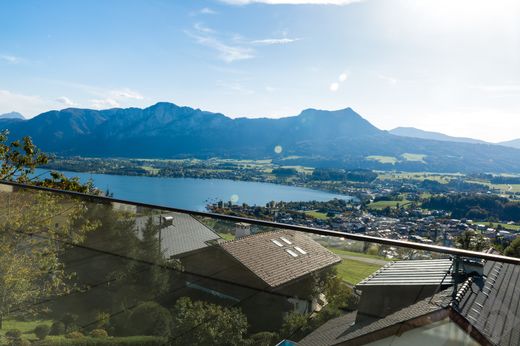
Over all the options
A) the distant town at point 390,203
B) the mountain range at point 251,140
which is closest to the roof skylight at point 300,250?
the distant town at point 390,203

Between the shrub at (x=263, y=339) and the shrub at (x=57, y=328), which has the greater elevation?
the shrub at (x=263, y=339)

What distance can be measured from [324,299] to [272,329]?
328 millimetres

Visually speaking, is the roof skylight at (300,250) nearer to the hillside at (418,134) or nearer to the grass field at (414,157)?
the grass field at (414,157)

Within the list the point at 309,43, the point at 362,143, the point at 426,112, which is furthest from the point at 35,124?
the point at 309,43

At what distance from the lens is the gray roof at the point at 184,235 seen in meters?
2.40

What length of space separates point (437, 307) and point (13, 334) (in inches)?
100

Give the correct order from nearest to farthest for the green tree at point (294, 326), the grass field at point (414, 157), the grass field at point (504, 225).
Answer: the green tree at point (294, 326), the grass field at point (504, 225), the grass field at point (414, 157)

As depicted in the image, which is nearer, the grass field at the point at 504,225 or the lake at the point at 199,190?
the grass field at the point at 504,225

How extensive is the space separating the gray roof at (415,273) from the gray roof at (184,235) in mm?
978

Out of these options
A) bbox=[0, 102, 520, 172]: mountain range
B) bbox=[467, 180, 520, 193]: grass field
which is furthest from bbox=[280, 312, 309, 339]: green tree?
bbox=[0, 102, 520, 172]: mountain range

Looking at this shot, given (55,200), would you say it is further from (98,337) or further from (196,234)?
(196,234)

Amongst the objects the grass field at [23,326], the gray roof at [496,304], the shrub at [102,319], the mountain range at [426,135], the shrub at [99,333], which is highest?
the mountain range at [426,135]

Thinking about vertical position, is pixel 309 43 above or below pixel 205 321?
above

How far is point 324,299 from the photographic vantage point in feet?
6.43
